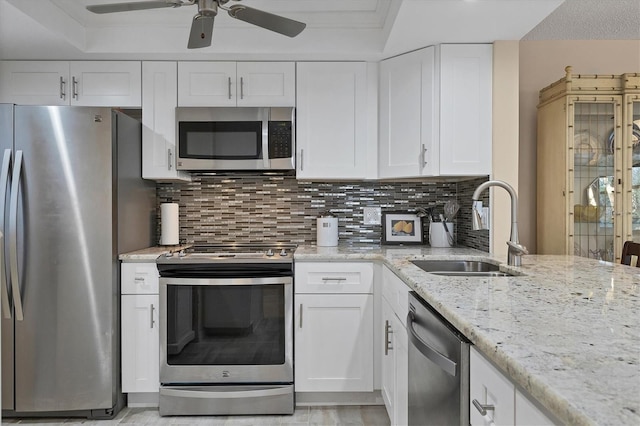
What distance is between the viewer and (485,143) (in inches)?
100

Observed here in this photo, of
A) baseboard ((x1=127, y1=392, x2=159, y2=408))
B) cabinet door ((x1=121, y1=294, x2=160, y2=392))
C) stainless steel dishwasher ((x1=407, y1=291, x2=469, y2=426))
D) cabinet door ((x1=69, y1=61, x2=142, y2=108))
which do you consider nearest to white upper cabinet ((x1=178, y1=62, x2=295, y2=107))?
cabinet door ((x1=69, y1=61, x2=142, y2=108))

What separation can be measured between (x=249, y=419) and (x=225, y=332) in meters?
0.51

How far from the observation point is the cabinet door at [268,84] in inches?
109

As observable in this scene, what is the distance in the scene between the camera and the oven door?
246cm

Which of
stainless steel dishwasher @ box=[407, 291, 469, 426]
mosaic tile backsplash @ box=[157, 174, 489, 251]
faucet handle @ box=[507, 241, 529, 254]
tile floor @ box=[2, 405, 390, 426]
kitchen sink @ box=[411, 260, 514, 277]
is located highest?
mosaic tile backsplash @ box=[157, 174, 489, 251]

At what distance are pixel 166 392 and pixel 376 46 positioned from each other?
8.07 feet

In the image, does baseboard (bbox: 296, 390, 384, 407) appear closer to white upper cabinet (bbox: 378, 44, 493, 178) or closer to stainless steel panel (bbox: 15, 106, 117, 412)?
stainless steel panel (bbox: 15, 106, 117, 412)

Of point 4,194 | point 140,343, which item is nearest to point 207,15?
point 4,194

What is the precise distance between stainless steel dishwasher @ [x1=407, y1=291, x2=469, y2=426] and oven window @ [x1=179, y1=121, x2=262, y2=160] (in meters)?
1.57

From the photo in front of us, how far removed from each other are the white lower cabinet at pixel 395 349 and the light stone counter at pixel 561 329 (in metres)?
0.22

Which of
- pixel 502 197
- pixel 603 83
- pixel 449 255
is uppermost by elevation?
pixel 603 83

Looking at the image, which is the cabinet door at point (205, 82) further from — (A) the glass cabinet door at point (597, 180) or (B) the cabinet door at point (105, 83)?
(A) the glass cabinet door at point (597, 180)

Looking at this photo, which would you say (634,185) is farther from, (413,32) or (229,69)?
(229,69)

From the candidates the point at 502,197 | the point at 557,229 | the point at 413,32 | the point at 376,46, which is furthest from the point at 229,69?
the point at 557,229
